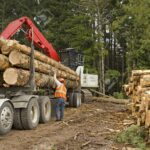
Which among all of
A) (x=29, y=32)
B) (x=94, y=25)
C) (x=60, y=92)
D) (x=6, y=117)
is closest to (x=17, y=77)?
(x=6, y=117)

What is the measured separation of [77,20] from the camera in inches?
1465

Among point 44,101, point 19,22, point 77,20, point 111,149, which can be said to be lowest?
point 111,149

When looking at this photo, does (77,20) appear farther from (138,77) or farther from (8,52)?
(8,52)

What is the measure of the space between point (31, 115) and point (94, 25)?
24856 mm

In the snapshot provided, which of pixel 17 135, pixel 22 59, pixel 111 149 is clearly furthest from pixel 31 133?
pixel 111 149

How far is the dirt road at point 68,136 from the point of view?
1034 cm

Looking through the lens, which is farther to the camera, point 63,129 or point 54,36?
point 54,36

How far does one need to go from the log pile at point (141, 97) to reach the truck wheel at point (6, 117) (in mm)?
3753

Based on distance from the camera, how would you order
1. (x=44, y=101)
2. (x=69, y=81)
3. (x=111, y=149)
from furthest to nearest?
(x=69, y=81) → (x=44, y=101) → (x=111, y=149)

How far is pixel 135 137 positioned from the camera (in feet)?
36.1

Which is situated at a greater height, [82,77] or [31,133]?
[82,77]

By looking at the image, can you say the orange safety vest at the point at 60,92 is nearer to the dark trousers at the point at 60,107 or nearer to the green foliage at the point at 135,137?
the dark trousers at the point at 60,107

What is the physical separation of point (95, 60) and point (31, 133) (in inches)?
1028

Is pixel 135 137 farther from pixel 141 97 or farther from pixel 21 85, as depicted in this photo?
pixel 21 85
